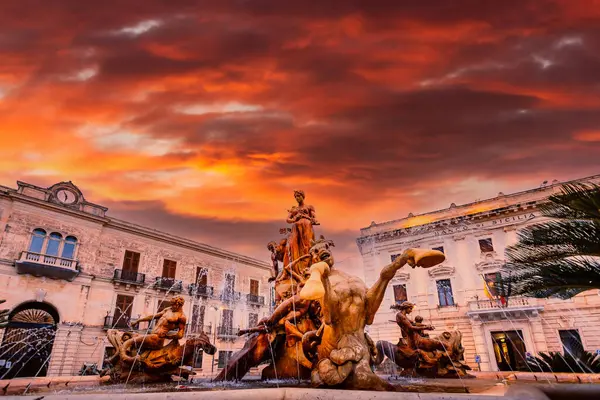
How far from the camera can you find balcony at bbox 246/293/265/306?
99.9 feet

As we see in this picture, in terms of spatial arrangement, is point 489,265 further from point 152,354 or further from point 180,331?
point 152,354

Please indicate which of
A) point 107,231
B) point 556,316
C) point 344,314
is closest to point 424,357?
point 344,314

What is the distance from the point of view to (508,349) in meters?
20.8

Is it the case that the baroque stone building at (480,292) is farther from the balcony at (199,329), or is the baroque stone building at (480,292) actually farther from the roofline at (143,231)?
the balcony at (199,329)

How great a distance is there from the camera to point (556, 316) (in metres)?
20.1

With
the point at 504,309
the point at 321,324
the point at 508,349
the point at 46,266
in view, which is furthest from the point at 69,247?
the point at 508,349

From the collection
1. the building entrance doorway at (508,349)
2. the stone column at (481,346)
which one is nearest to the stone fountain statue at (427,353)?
the stone column at (481,346)

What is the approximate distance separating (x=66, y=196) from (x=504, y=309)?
29221 mm

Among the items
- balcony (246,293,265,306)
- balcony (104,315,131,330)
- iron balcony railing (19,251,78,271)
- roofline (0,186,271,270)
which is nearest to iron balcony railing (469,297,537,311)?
balcony (246,293,265,306)

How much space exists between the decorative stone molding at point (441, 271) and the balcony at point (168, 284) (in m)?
19.0

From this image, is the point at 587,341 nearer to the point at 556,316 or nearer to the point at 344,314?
the point at 556,316

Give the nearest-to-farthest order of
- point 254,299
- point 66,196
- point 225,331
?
point 66,196
point 225,331
point 254,299

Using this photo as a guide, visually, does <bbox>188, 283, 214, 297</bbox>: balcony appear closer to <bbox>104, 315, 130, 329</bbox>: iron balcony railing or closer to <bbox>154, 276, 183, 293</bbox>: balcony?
<bbox>154, 276, 183, 293</bbox>: balcony

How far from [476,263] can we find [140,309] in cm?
2382
